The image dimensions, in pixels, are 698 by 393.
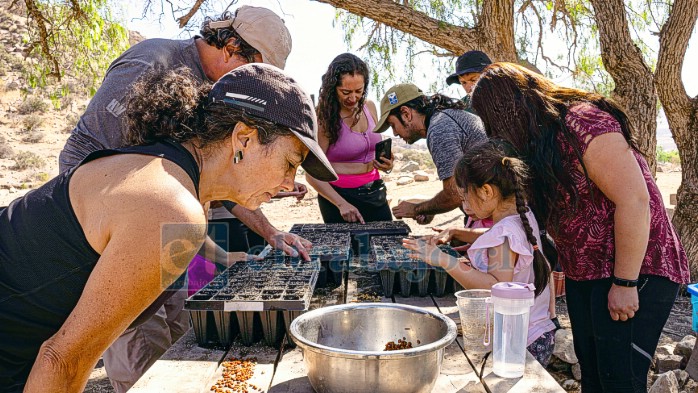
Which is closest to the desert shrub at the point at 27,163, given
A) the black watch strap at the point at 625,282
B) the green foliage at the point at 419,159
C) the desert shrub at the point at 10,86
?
the desert shrub at the point at 10,86

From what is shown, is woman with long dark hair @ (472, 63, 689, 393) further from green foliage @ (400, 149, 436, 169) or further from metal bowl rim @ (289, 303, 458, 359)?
green foliage @ (400, 149, 436, 169)

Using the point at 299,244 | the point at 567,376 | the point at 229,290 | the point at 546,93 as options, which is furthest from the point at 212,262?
the point at 567,376

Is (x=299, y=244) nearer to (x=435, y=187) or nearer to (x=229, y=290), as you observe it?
(x=229, y=290)

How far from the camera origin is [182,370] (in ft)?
5.05

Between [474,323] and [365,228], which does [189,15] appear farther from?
[474,323]

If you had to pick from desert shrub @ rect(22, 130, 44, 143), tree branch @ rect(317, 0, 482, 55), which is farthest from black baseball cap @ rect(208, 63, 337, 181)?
desert shrub @ rect(22, 130, 44, 143)

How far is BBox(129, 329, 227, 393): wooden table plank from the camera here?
56.1 inches

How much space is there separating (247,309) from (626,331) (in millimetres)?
1299

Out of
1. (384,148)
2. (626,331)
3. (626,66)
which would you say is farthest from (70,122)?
(626,331)

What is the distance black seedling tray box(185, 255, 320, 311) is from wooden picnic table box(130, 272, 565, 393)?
0.14 meters

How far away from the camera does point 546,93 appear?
1.94 meters

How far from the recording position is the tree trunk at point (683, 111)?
4.78m

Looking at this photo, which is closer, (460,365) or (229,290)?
(460,365)

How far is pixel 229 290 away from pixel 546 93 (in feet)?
4.16
